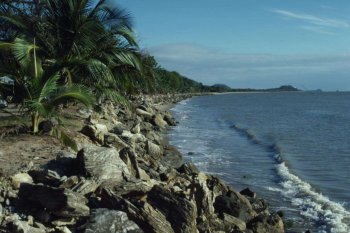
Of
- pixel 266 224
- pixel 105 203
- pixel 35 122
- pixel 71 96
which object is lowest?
pixel 266 224

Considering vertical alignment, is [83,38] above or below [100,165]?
above

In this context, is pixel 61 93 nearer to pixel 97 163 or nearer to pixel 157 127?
pixel 97 163

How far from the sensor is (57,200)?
8461 millimetres

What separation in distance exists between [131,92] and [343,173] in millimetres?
8689

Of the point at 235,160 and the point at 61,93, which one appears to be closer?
the point at 61,93

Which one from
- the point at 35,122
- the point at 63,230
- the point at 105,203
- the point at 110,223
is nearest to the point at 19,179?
the point at 105,203

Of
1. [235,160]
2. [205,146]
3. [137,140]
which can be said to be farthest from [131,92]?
[205,146]

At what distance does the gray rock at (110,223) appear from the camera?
809 centimetres

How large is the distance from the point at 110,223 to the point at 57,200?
92 cm

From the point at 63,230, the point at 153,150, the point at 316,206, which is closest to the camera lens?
the point at 63,230

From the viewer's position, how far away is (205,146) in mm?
29500

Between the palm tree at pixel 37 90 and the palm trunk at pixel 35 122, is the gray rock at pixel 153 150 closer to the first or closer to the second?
the palm tree at pixel 37 90

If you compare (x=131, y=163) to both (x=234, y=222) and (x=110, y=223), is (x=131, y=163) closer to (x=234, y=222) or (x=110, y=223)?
(x=234, y=222)

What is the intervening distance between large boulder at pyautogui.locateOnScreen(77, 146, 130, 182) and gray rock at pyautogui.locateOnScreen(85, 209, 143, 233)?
1560 mm
